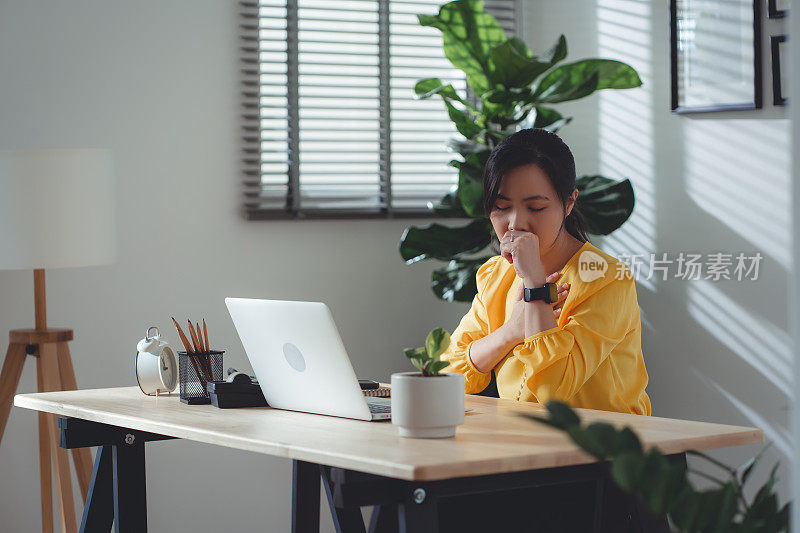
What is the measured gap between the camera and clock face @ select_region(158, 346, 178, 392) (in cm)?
232

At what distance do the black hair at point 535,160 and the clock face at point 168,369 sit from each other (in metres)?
0.80

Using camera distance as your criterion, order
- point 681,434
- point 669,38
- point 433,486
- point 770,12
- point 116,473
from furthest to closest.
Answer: point 669,38 → point 770,12 → point 116,473 → point 681,434 → point 433,486

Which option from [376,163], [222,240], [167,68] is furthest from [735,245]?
[167,68]

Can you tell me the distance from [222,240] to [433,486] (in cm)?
225

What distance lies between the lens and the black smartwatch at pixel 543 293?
218cm

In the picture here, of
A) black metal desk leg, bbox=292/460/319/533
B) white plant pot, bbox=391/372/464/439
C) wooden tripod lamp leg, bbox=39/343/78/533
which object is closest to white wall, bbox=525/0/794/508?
black metal desk leg, bbox=292/460/319/533

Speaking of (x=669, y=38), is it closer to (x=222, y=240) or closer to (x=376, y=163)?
(x=376, y=163)

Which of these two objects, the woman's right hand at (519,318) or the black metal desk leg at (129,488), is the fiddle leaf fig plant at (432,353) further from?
the black metal desk leg at (129,488)

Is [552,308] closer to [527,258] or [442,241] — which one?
[527,258]

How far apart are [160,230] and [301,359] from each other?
5.65ft

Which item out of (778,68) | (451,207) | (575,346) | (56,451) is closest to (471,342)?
(575,346)

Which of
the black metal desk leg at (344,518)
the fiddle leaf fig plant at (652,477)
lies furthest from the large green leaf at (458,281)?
the fiddle leaf fig plant at (652,477)

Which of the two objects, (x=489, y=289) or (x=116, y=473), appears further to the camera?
(x=489, y=289)

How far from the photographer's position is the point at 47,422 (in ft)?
9.73
